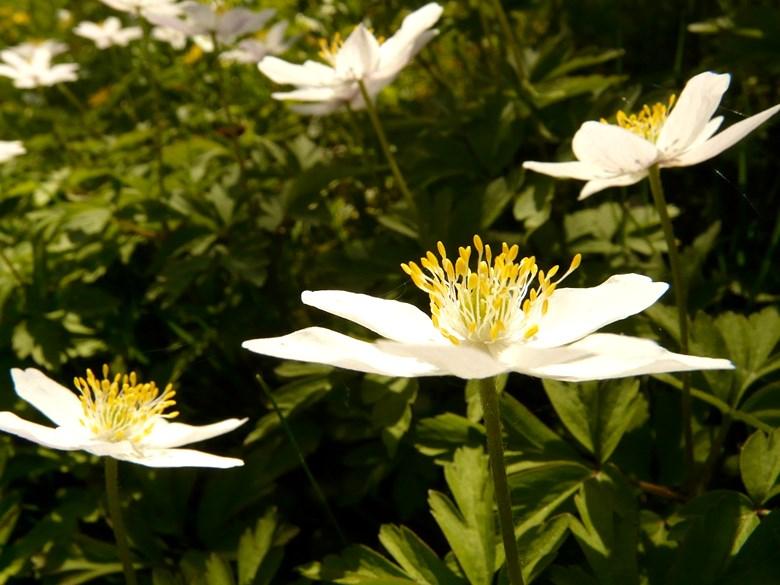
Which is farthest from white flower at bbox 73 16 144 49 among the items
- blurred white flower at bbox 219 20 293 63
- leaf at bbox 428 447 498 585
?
leaf at bbox 428 447 498 585

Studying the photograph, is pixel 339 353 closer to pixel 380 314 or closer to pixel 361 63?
pixel 380 314

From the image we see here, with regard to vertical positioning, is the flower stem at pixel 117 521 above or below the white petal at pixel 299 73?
below

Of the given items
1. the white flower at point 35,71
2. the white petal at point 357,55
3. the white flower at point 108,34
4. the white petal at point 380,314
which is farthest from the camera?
the white flower at point 108,34

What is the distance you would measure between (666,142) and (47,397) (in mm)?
1373

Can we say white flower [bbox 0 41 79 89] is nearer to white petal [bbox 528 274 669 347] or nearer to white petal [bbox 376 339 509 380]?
A: white petal [bbox 528 274 669 347]

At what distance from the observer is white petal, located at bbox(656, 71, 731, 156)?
1672 millimetres

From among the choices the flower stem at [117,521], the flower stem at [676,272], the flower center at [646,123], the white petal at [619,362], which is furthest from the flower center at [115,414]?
the flower center at [646,123]

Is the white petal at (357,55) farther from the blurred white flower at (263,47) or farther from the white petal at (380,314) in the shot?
the blurred white flower at (263,47)

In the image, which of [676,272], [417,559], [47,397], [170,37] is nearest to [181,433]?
[47,397]

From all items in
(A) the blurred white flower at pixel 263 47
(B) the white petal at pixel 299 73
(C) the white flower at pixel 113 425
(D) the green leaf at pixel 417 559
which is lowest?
(D) the green leaf at pixel 417 559

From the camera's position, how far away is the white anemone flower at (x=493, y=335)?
1.12m

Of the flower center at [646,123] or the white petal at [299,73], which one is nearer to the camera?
the flower center at [646,123]

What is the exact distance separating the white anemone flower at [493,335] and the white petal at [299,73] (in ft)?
3.51

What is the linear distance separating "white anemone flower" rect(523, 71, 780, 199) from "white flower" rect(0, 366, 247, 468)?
883mm
